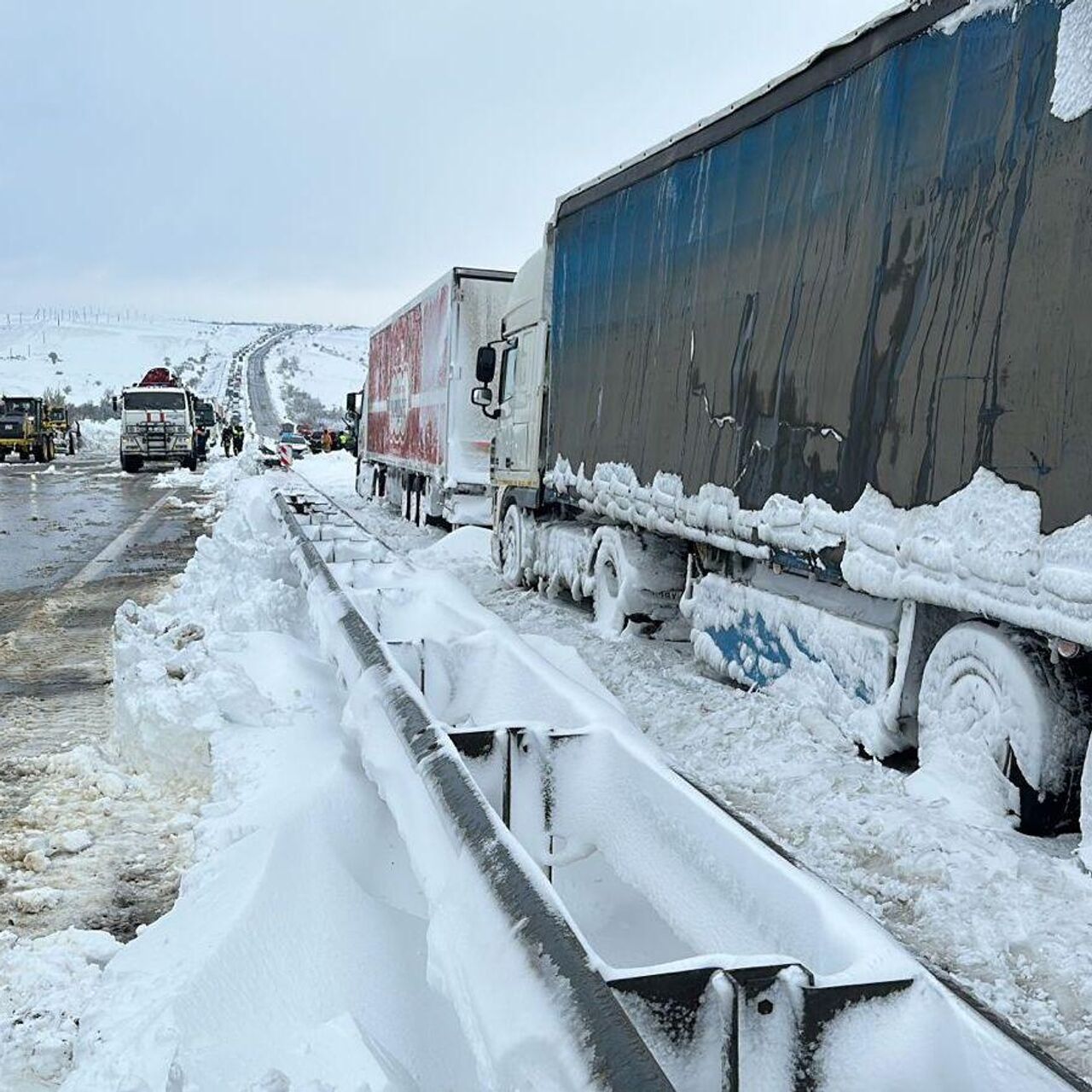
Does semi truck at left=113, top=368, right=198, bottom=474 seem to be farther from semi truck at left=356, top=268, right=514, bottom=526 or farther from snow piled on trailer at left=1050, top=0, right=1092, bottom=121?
snow piled on trailer at left=1050, top=0, right=1092, bottom=121

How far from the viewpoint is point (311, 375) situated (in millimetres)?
140250

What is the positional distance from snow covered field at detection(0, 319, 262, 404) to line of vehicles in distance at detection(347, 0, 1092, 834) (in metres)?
110

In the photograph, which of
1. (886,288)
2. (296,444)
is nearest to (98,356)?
(296,444)

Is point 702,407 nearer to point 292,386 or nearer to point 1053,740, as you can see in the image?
point 1053,740

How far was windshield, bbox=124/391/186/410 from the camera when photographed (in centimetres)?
3631

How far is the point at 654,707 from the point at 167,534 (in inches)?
457

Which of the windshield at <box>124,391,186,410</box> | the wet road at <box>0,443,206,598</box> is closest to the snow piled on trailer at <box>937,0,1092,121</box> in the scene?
the wet road at <box>0,443,206,598</box>

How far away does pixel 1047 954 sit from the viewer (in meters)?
3.45

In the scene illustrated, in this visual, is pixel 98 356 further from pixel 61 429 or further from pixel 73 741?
pixel 73 741

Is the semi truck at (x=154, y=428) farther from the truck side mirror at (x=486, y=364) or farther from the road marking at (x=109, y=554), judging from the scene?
the truck side mirror at (x=486, y=364)

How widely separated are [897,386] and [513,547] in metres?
7.33

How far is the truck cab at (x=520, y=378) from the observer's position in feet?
34.8

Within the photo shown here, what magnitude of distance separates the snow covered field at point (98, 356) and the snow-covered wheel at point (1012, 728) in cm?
11404

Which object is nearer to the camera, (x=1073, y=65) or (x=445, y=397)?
(x=1073, y=65)
